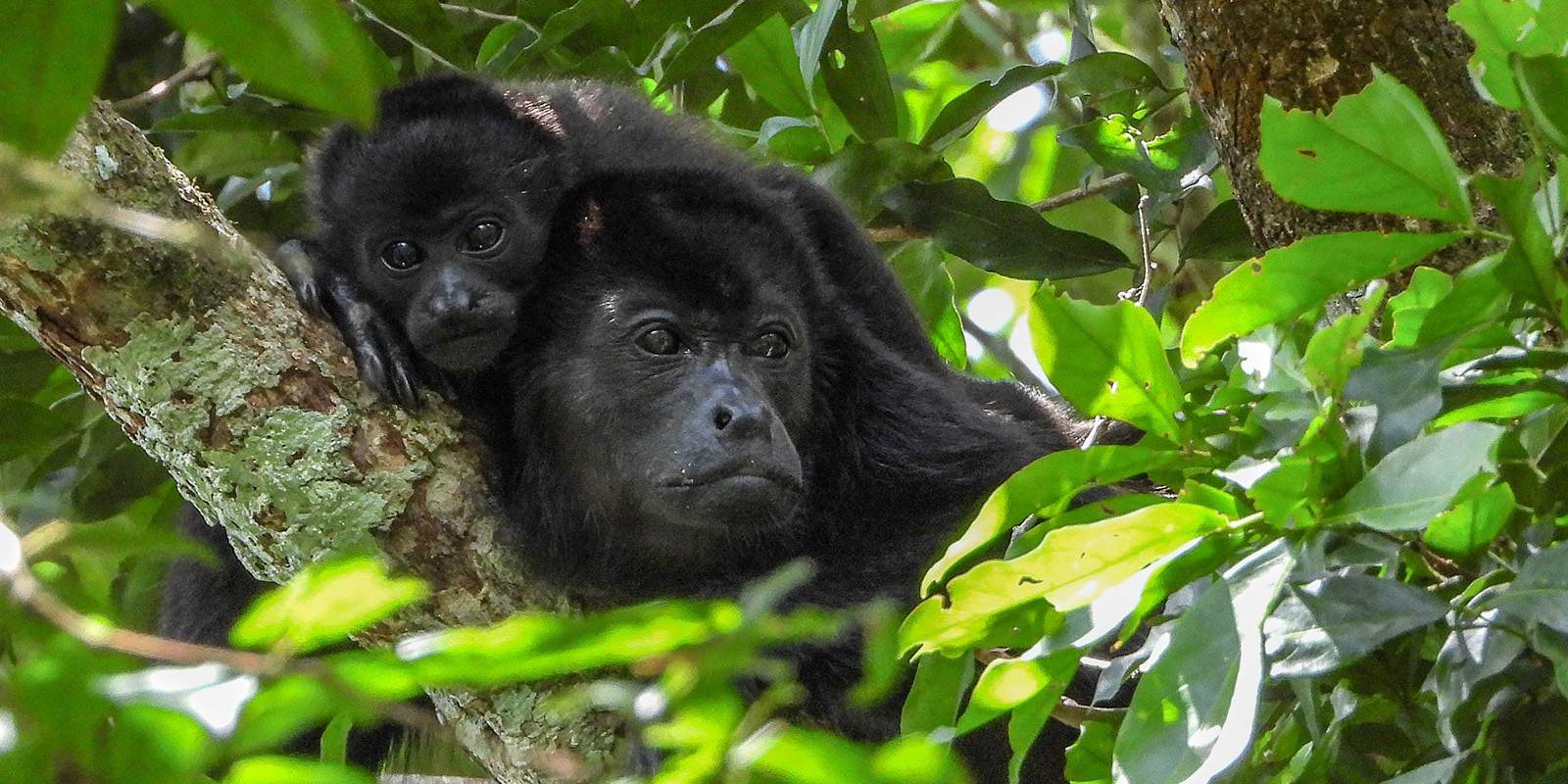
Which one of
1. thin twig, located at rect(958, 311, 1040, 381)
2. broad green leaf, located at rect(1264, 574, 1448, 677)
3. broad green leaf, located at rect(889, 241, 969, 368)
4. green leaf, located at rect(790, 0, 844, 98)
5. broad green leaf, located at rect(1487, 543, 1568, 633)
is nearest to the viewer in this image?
broad green leaf, located at rect(1487, 543, 1568, 633)

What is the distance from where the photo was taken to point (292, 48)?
0.64 m

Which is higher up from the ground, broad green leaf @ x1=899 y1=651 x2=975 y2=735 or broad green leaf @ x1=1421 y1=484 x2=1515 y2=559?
broad green leaf @ x1=1421 y1=484 x2=1515 y2=559

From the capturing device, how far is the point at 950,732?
1.40m

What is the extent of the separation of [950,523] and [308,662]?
191 cm

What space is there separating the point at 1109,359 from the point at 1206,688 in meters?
0.33

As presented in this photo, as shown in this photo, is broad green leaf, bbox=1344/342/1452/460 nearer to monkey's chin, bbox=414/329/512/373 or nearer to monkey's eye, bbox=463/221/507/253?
monkey's chin, bbox=414/329/512/373

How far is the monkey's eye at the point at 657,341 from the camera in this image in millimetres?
2521

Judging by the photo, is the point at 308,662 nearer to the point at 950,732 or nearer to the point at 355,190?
the point at 950,732

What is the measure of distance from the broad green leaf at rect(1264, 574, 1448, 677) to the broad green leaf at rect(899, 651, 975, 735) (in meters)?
0.31

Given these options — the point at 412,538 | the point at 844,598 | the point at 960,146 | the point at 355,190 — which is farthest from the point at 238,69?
the point at 960,146

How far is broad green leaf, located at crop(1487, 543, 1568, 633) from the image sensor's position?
1.15 metres

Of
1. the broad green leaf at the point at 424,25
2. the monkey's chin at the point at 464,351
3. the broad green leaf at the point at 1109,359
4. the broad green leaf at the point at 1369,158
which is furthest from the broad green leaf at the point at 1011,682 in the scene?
the broad green leaf at the point at 424,25

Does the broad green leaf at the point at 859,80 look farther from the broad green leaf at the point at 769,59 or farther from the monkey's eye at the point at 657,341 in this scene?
the monkey's eye at the point at 657,341

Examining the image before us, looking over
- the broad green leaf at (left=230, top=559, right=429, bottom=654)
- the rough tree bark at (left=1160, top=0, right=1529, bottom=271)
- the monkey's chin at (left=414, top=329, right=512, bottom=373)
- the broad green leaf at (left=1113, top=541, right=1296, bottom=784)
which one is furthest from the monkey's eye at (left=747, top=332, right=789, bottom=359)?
the broad green leaf at (left=230, top=559, right=429, bottom=654)
